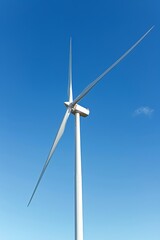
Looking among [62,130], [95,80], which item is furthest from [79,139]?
[95,80]

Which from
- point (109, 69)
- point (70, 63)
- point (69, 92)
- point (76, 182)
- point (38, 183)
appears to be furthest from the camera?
point (70, 63)

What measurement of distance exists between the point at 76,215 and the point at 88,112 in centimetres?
1003

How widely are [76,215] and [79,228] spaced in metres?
0.99

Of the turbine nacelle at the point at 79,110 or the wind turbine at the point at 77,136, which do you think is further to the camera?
the turbine nacelle at the point at 79,110

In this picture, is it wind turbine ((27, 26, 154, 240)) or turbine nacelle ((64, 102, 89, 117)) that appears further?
turbine nacelle ((64, 102, 89, 117))

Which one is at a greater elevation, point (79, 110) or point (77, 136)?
point (79, 110)

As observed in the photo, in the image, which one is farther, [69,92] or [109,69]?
[69,92]

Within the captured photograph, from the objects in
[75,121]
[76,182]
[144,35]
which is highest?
[144,35]

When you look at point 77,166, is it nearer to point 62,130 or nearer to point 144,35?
point 62,130

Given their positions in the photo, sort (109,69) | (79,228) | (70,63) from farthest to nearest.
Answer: (70,63), (109,69), (79,228)

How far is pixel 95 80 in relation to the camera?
26656mm

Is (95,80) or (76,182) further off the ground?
(95,80)

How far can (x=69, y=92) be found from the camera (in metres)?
29.0

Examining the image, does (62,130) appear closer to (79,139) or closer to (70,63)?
(79,139)
